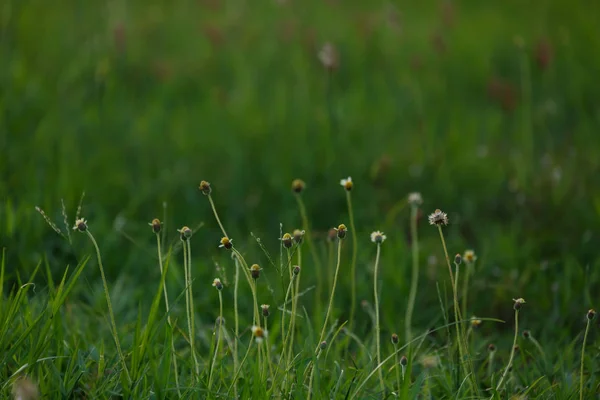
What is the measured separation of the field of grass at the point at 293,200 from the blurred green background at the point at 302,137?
14 mm

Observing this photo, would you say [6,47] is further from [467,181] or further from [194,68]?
[467,181]

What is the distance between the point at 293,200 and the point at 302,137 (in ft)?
1.52

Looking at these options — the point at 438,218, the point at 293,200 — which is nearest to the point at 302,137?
the point at 293,200

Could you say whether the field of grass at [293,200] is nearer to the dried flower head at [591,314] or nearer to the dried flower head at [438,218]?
the dried flower head at [591,314]

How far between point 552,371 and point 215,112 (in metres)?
2.31

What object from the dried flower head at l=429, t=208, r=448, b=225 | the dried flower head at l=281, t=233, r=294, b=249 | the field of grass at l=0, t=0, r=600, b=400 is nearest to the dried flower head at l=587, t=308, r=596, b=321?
the field of grass at l=0, t=0, r=600, b=400

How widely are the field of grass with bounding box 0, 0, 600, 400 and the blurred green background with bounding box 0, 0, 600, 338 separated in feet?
0.05

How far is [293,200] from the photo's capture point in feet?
10.4

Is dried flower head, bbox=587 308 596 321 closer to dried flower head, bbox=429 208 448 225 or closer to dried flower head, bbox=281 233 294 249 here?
dried flower head, bbox=429 208 448 225

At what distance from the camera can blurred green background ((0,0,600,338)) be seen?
2.72m

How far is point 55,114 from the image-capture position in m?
3.47

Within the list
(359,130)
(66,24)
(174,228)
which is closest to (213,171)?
(174,228)

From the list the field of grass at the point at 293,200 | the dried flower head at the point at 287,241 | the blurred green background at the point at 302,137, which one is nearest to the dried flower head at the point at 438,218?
the field of grass at the point at 293,200

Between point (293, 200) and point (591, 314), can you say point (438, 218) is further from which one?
point (293, 200)
